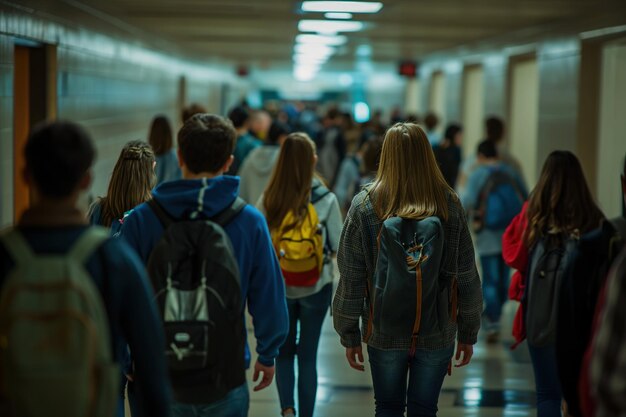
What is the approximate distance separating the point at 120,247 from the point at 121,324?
0.79ft

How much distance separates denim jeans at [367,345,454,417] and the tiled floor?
182cm

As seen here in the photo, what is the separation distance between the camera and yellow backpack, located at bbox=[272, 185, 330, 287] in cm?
496

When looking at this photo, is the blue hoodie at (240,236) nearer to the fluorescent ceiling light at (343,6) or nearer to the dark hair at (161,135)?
the dark hair at (161,135)

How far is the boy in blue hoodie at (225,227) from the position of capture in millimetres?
3131

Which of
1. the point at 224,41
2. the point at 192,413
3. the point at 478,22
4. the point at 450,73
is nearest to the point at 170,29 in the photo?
the point at 224,41

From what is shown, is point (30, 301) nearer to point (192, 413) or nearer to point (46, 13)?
point (192, 413)

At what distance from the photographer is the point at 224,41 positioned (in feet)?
54.5

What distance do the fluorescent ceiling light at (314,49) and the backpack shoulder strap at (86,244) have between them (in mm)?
15046

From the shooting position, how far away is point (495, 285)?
7684 mm

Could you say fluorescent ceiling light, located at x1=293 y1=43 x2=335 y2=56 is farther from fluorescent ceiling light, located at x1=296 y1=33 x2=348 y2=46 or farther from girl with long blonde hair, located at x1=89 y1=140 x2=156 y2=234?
girl with long blonde hair, located at x1=89 y1=140 x2=156 y2=234

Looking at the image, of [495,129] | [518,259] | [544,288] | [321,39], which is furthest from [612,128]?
[321,39]

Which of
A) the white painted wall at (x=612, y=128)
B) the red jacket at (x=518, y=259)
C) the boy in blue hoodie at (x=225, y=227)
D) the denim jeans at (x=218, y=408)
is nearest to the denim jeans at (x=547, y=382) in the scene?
the red jacket at (x=518, y=259)

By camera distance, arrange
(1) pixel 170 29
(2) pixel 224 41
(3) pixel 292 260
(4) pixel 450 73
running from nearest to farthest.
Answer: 1. (3) pixel 292 260
2. (1) pixel 170 29
3. (2) pixel 224 41
4. (4) pixel 450 73

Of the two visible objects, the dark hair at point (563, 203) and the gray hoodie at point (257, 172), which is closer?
the dark hair at point (563, 203)
